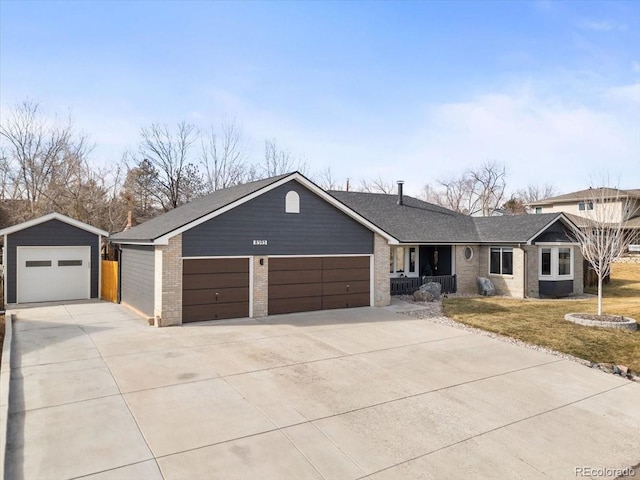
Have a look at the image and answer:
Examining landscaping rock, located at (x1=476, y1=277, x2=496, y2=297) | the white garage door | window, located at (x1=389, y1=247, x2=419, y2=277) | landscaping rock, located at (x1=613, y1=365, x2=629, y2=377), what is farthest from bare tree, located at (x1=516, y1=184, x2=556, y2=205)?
the white garage door

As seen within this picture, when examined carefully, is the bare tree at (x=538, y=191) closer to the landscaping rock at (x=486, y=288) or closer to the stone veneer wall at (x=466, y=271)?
the stone veneer wall at (x=466, y=271)

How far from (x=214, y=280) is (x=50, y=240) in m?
8.74

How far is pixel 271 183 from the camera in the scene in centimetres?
1395

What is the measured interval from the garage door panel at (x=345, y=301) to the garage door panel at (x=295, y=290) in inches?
17.9

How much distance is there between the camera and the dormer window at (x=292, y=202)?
14445 millimetres

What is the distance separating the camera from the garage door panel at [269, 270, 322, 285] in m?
14.3

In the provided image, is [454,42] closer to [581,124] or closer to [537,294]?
[581,124]

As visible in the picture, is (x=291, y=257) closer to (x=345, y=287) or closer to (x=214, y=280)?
(x=345, y=287)

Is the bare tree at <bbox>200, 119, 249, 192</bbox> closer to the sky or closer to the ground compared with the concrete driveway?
closer to the sky

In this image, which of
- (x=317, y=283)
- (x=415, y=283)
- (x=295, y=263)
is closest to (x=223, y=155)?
(x=415, y=283)

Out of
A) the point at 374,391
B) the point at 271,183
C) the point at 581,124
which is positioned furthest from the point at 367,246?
the point at 581,124

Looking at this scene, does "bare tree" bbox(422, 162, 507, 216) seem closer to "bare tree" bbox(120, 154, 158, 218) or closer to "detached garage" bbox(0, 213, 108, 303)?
"bare tree" bbox(120, 154, 158, 218)

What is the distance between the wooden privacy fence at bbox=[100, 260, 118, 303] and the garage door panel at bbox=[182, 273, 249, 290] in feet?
18.8

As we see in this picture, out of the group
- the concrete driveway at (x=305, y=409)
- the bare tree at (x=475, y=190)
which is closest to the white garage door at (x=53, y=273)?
the concrete driveway at (x=305, y=409)
